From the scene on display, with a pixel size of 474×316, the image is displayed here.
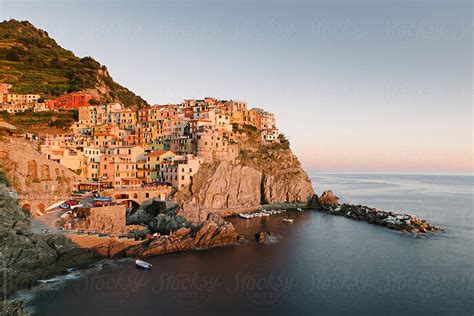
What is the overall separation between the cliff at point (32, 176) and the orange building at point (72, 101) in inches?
1639

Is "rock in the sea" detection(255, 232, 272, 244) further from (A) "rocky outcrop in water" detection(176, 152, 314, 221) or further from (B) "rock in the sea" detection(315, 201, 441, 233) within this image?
(B) "rock in the sea" detection(315, 201, 441, 233)

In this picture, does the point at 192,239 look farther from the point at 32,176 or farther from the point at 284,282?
the point at 32,176

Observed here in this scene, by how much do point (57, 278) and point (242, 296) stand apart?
16818mm

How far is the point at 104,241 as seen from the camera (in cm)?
3559

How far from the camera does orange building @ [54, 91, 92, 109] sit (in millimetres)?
84938

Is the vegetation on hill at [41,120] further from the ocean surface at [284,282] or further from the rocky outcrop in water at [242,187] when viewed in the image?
the ocean surface at [284,282]

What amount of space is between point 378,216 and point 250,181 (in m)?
26.3

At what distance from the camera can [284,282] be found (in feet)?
103

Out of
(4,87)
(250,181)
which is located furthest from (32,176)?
(4,87)

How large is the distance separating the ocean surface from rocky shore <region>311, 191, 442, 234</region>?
765cm

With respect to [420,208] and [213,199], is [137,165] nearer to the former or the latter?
[213,199]

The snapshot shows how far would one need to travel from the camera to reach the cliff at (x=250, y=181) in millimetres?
62344

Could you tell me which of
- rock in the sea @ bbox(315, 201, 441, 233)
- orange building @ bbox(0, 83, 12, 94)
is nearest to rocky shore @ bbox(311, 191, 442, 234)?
rock in the sea @ bbox(315, 201, 441, 233)

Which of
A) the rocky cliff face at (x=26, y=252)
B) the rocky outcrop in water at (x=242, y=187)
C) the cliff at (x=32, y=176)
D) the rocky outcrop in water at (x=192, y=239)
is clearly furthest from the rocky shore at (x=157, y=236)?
the cliff at (x=32, y=176)
